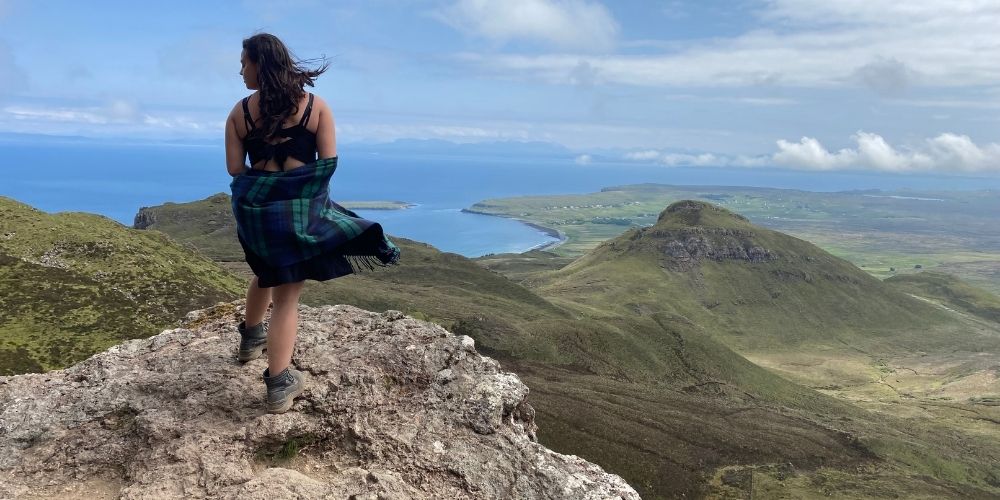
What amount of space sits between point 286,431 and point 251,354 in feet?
7.11

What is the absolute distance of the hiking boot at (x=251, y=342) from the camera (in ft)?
36.4

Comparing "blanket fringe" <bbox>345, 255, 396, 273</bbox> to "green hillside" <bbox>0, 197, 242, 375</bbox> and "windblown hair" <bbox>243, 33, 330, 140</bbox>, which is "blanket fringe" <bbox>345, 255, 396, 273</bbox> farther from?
"green hillside" <bbox>0, 197, 242, 375</bbox>

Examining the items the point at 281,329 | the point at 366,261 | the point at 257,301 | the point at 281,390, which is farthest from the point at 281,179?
the point at 281,390

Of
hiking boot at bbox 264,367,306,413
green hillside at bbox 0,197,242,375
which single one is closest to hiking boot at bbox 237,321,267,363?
hiking boot at bbox 264,367,306,413

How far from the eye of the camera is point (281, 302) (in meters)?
9.83

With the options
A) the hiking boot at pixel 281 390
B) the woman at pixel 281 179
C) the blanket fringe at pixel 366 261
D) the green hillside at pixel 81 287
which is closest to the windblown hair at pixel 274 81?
the woman at pixel 281 179

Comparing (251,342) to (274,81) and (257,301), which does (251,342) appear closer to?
(257,301)

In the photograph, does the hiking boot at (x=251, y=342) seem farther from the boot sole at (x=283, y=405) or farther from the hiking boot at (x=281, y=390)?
the boot sole at (x=283, y=405)

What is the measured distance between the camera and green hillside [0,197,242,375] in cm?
5831

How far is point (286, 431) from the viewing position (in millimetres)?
9602

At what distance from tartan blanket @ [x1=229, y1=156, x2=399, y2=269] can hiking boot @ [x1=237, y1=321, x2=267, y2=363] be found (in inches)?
91.4

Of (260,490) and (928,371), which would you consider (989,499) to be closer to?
(260,490)

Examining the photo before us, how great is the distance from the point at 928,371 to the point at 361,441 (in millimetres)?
220214

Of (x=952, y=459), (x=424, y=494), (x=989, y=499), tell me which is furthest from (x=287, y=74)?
(x=952, y=459)
